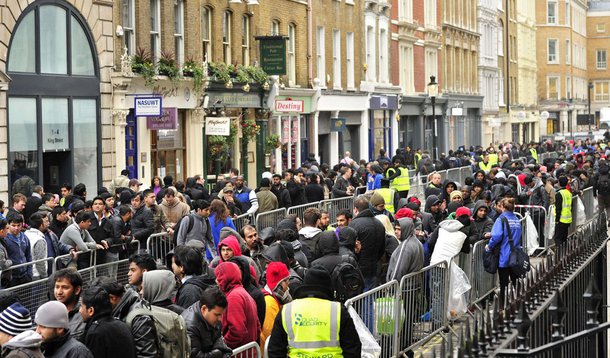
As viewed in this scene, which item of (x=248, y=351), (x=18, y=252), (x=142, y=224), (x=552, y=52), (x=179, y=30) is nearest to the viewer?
(x=248, y=351)

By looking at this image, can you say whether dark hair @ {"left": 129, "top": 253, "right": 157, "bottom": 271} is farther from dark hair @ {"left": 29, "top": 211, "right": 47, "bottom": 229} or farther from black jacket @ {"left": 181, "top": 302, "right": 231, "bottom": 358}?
dark hair @ {"left": 29, "top": 211, "right": 47, "bottom": 229}

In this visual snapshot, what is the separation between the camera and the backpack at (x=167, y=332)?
9383 millimetres

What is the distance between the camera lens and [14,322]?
8586 mm

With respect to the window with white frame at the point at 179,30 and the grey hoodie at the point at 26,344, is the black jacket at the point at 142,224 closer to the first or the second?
the grey hoodie at the point at 26,344

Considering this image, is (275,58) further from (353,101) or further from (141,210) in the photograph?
(141,210)

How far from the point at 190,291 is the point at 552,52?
4038 inches

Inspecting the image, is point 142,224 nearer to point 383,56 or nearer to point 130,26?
point 130,26

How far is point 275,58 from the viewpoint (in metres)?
39.5

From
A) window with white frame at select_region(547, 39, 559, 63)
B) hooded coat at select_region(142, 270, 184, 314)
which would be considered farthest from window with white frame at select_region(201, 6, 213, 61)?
window with white frame at select_region(547, 39, 559, 63)

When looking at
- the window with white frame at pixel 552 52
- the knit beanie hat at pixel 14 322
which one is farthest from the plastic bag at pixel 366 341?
Result: the window with white frame at pixel 552 52

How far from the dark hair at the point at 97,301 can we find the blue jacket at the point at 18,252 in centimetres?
725

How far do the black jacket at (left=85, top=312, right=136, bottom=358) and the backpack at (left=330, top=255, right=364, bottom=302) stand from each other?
4730 millimetres

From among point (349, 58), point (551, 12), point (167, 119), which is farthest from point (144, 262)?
point (551, 12)

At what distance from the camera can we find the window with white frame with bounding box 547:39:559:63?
4328 inches
